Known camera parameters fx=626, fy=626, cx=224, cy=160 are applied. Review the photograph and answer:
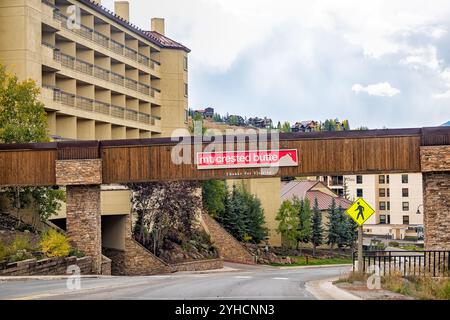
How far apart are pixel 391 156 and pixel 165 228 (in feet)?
76.6

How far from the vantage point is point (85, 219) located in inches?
1246

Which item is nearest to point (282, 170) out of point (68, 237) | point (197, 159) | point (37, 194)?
point (197, 159)

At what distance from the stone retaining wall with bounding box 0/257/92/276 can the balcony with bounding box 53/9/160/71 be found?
70.0 feet

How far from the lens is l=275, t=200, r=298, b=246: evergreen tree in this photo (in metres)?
67.8

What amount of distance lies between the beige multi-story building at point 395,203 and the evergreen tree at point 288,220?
36.7 metres

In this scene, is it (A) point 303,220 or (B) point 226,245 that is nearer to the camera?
(B) point 226,245

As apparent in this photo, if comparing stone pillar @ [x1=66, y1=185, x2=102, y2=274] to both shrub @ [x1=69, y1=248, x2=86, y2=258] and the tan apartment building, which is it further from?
the tan apartment building

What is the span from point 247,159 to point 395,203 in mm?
79288

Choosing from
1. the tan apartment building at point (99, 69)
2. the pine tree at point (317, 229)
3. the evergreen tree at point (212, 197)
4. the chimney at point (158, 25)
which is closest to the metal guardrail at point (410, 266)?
the tan apartment building at point (99, 69)

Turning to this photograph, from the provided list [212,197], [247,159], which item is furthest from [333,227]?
[247,159]

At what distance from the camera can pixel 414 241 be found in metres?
95.4

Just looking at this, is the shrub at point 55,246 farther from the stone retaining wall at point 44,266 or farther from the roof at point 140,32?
the roof at point 140,32

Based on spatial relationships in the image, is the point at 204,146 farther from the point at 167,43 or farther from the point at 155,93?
the point at 167,43
